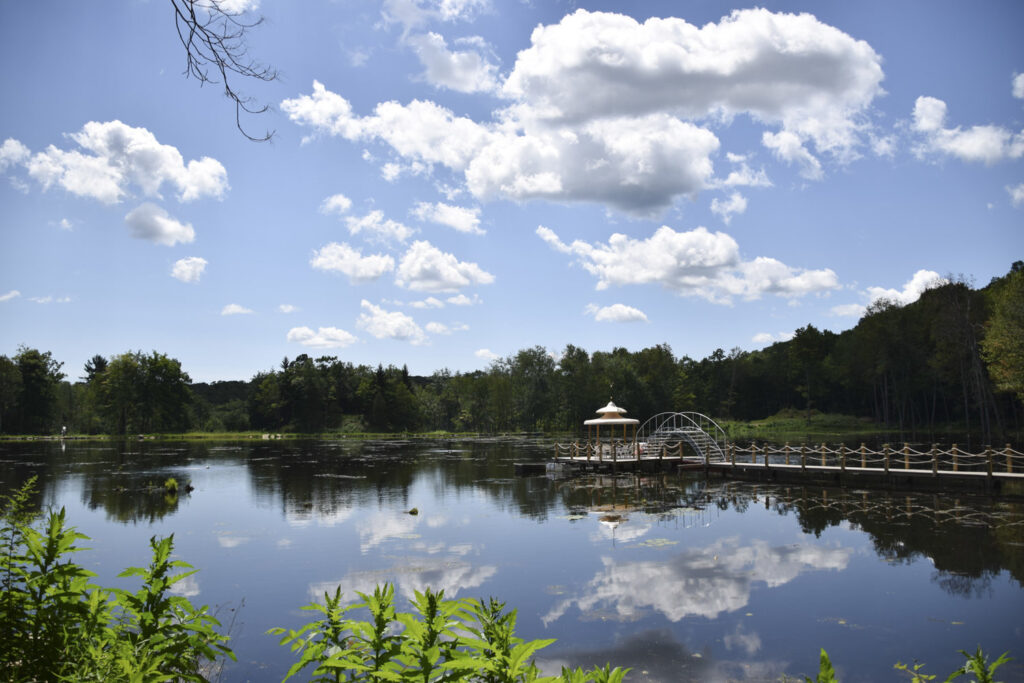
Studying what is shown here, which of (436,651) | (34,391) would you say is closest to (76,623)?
(436,651)

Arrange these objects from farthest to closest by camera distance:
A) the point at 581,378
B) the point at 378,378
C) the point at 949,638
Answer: the point at 378,378
the point at 581,378
the point at 949,638

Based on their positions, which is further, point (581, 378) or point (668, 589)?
point (581, 378)

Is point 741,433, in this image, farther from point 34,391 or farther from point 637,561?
point 34,391

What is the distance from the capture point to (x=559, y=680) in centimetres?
237

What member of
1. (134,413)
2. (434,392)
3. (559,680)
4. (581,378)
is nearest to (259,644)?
(559,680)

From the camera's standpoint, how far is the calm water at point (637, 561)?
35.0ft

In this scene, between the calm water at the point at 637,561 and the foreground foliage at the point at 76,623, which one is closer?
the foreground foliage at the point at 76,623

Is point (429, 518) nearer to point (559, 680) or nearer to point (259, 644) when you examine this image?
point (259, 644)

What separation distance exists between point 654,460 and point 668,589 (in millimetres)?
24702

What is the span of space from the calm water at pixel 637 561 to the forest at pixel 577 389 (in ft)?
147

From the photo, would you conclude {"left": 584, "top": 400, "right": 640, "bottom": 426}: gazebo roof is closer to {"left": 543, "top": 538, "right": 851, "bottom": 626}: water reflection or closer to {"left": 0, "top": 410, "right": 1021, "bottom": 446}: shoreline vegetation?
{"left": 543, "top": 538, "right": 851, "bottom": 626}: water reflection

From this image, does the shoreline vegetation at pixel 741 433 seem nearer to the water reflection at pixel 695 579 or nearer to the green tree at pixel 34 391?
the green tree at pixel 34 391

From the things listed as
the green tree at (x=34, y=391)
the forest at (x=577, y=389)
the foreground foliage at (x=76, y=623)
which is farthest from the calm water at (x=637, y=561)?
the green tree at (x=34, y=391)

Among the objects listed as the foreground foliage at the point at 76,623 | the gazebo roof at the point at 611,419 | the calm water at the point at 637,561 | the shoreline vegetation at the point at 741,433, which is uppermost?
the foreground foliage at the point at 76,623
